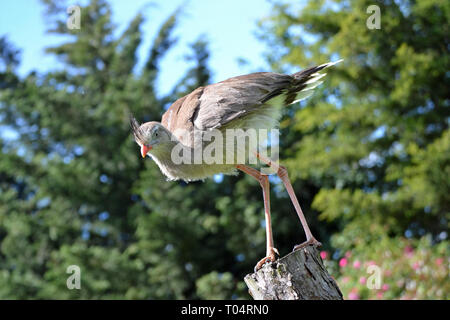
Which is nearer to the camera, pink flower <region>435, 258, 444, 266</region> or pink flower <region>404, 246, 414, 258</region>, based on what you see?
pink flower <region>435, 258, 444, 266</region>

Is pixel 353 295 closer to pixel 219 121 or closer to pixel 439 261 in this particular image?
pixel 439 261

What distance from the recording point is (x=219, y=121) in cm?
414

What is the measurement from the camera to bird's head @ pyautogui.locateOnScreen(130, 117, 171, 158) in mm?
4216

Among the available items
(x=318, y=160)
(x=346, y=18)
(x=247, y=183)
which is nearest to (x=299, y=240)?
(x=247, y=183)

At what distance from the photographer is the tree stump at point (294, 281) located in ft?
11.0

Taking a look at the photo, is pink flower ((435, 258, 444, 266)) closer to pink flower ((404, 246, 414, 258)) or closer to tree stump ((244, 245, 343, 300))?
pink flower ((404, 246, 414, 258))

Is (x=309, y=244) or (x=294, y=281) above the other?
(x=309, y=244)

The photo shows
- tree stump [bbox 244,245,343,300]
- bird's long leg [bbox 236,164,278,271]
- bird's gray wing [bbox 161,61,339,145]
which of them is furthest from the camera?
bird's gray wing [bbox 161,61,339,145]

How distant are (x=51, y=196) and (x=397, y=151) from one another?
760 centimetres

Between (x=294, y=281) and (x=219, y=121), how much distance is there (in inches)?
56.0

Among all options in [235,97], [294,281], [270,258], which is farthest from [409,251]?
[294,281]

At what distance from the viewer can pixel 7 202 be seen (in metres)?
13.1

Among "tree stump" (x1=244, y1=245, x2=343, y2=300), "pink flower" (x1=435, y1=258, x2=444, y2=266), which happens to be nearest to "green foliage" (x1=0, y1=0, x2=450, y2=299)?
"pink flower" (x1=435, y1=258, x2=444, y2=266)
